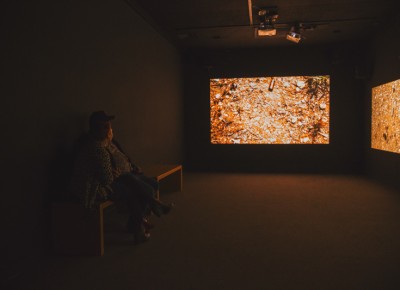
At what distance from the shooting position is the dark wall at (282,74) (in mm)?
7344

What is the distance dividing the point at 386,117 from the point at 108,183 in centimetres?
529

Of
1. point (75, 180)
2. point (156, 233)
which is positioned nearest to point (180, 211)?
point (156, 233)

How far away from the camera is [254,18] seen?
552 cm

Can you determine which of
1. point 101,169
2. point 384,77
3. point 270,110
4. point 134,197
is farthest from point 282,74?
point 101,169

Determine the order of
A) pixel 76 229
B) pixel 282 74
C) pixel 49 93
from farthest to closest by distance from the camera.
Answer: pixel 282 74, pixel 49 93, pixel 76 229

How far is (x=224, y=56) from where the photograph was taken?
783cm

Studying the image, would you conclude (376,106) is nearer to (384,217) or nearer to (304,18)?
(304,18)

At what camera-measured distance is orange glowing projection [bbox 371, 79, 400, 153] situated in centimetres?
542

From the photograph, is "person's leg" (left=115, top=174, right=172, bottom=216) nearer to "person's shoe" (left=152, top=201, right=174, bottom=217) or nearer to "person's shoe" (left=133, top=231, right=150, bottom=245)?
"person's shoe" (left=152, top=201, right=174, bottom=217)

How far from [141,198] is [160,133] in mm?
3251

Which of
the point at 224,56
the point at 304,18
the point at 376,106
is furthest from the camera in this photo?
the point at 224,56

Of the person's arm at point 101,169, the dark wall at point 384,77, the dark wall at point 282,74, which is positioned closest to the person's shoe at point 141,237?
the person's arm at point 101,169

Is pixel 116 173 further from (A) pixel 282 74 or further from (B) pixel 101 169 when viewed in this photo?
(A) pixel 282 74

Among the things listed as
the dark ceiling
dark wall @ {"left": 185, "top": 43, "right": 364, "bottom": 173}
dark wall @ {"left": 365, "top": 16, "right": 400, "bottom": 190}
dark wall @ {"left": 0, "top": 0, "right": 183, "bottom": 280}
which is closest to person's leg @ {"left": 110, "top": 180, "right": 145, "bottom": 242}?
dark wall @ {"left": 0, "top": 0, "right": 183, "bottom": 280}
